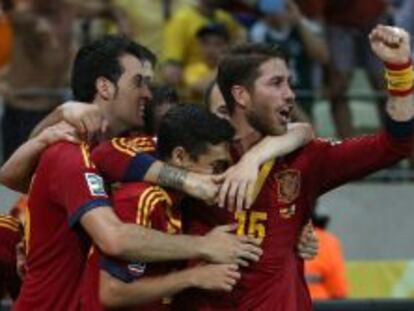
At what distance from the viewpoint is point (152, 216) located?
21.4ft

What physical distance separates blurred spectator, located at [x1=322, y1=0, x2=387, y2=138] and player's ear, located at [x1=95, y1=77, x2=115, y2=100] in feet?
17.3

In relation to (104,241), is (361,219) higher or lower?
lower

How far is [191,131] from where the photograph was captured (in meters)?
6.65

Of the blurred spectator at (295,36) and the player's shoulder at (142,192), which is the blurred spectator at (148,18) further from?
the player's shoulder at (142,192)

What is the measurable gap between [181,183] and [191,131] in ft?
0.78

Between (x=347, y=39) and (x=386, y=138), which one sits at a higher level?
(x=386, y=138)

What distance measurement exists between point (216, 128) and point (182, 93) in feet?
16.8

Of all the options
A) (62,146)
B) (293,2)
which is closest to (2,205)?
(293,2)

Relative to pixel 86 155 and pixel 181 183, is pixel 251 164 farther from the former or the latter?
pixel 86 155

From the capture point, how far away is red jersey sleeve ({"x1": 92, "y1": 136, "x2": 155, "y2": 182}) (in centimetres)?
665

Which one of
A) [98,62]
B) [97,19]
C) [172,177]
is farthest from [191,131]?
[97,19]

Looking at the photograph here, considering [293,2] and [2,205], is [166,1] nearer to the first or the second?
[293,2]

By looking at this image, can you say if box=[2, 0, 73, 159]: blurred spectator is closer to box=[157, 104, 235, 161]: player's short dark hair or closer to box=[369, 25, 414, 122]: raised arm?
box=[157, 104, 235, 161]: player's short dark hair

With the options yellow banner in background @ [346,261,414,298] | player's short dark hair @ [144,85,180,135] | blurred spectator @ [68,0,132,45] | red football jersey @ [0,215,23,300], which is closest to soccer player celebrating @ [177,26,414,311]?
player's short dark hair @ [144,85,180,135]
